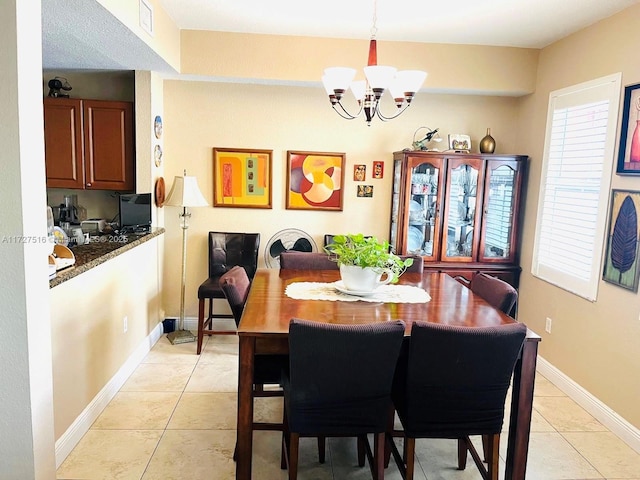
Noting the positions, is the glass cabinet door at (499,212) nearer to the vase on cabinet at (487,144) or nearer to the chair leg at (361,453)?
the vase on cabinet at (487,144)

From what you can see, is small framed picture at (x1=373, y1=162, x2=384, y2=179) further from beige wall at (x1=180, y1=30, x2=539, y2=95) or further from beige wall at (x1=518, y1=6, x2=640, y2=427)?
beige wall at (x1=518, y1=6, x2=640, y2=427)

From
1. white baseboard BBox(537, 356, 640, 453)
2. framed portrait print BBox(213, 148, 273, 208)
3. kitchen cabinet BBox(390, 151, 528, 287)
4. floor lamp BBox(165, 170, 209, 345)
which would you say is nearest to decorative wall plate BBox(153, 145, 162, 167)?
floor lamp BBox(165, 170, 209, 345)

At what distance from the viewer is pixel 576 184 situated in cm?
343

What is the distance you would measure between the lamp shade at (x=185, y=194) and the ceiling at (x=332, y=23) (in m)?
0.88

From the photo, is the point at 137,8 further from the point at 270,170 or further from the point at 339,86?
the point at 270,170

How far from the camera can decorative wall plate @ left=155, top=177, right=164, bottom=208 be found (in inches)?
160

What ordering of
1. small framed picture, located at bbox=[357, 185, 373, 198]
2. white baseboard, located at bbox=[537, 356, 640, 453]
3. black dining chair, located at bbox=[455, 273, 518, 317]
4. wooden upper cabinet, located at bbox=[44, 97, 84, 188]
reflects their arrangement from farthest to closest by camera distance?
small framed picture, located at bbox=[357, 185, 373, 198] → wooden upper cabinet, located at bbox=[44, 97, 84, 188] → white baseboard, located at bbox=[537, 356, 640, 453] → black dining chair, located at bbox=[455, 273, 518, 317]

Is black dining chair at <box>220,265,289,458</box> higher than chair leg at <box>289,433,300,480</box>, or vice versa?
black dining chair at <box>220,265,289,458</box>

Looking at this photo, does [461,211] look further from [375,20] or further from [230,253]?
[230,253]

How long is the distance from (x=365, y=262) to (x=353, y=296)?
0.22 meters

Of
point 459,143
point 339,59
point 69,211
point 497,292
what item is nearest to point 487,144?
point 459,143

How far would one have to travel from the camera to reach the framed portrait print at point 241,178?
430cm

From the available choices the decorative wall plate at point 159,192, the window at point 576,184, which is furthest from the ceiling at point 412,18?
the decorative wall plate at point 159,192

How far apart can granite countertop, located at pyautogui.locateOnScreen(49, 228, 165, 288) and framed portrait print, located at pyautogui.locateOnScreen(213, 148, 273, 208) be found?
0.73 meters
